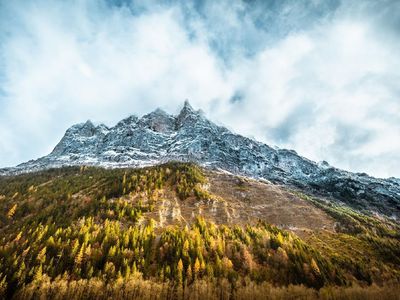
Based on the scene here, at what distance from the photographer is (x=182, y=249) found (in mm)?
93812

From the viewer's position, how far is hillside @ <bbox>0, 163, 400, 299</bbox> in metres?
77.0

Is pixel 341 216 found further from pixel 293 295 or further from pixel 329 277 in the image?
pixel 293 295

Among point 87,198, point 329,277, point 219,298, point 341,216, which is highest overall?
point 87,198

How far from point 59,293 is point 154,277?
89.9 ft

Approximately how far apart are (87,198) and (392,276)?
152759 mm

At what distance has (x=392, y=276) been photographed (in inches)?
3711

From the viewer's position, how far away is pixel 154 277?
82625 millimetres

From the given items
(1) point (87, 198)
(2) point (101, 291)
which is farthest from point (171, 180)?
(2) point (101, 291)

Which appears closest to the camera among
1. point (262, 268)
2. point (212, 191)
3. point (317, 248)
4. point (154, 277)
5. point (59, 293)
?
point (59, 293)

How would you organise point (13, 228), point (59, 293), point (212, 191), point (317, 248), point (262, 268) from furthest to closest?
point (212, 191) → point (13, 228) → point (317, 248) → point (262, 268) → point (59, 293)

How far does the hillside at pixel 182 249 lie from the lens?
7700 cm

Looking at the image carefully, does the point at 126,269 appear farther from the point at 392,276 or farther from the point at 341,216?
the point at 341,216

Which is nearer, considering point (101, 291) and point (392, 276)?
point (101, 291)

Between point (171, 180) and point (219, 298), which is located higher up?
point (171, 180)
